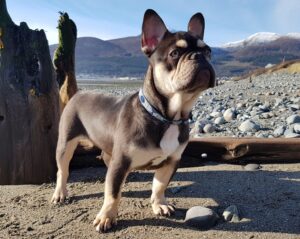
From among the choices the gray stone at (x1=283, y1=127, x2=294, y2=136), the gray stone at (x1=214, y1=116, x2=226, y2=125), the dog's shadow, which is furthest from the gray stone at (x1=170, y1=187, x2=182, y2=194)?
the gray stone at (x1=214, y1=116, x2=226, y2=125)

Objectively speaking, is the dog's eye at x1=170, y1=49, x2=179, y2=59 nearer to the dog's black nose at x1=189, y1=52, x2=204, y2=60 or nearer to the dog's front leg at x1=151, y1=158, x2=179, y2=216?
the dog's black nose at x1=189, y1=52, x2=204, y2=60

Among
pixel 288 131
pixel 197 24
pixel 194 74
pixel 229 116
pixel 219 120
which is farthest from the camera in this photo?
pixel 229 116

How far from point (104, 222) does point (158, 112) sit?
112 cm

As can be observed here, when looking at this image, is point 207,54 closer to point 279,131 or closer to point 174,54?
point 174,54

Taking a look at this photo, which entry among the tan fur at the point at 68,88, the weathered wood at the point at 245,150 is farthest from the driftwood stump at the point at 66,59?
the weathered wood at the point at 245,150

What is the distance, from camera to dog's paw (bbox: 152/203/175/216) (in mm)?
4520

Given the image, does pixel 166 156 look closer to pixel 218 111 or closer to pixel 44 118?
pixel 44 118

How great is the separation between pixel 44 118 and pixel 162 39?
2151 mm

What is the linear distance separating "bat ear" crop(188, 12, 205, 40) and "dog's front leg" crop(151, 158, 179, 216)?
50.8 inches

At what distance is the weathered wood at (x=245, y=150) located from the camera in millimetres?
5906

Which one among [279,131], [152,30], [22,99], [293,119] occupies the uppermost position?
[152,30]

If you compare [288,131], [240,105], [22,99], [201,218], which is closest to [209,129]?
[288,131]

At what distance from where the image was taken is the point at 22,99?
5.47 metres

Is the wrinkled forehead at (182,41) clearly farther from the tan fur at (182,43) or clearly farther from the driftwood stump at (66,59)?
the driftwood stump at (66,59)
